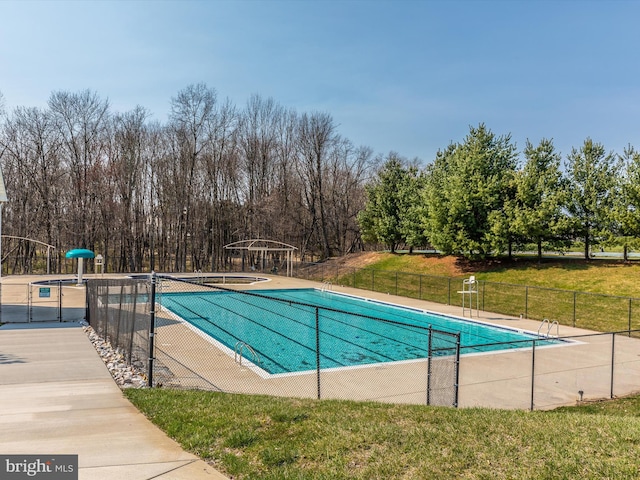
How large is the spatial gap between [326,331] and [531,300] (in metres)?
10.3

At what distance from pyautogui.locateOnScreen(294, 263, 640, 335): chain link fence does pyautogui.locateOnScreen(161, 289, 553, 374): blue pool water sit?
3190 millimetres

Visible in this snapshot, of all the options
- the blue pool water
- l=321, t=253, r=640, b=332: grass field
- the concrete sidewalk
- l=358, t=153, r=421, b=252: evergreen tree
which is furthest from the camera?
l=358, t=153, r=421, b=252: evergreen tree

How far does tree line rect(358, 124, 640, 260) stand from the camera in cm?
2389

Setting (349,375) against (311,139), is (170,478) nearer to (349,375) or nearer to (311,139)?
(349,375)

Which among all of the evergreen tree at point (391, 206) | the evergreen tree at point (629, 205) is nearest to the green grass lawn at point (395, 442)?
the evergreen tree at point (629, 205)

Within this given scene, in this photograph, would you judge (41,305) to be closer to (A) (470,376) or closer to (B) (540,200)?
(A) (470,376)

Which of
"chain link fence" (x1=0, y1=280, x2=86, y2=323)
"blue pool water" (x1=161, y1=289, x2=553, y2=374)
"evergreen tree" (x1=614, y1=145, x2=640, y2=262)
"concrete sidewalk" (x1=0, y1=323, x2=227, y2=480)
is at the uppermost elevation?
"evergreen tree" (x1=614, y1=145, x2=640, y2=262)

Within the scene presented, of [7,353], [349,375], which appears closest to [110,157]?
[7,353]

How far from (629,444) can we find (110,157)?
4335cm

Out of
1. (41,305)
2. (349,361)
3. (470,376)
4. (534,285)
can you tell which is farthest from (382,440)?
(534,285)

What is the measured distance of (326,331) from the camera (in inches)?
671

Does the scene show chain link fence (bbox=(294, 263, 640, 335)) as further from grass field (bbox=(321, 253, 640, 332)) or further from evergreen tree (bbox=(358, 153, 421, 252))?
evergreen tree (bbox=(358, 153, 421, 252))

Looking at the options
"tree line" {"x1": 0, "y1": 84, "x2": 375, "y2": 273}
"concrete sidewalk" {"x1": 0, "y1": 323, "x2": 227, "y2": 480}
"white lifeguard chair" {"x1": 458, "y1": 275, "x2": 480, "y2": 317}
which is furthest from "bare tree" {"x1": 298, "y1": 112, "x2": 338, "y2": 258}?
"concrete sidewalk" {"x1": 0, "y1": 323, "x2": 227, "y2": 480}

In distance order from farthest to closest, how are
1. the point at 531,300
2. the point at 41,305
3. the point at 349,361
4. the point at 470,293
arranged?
1. the point at 531,300
2. the point at 470,293
3. the point at 41,305
4. the point at 349,361
